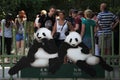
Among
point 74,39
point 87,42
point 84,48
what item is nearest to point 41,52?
point 74,39

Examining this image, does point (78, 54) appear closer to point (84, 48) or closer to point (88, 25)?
point (84, 48)

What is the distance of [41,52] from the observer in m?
11.5

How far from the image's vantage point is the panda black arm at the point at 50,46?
11.5m

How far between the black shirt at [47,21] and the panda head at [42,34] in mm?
484

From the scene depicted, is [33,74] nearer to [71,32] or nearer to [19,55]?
[19,55]

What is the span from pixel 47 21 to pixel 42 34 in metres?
0.97

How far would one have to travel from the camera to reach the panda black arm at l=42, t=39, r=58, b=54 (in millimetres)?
11477

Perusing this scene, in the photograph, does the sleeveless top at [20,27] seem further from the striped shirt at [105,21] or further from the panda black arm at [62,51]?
the striped shirt at [105,21]

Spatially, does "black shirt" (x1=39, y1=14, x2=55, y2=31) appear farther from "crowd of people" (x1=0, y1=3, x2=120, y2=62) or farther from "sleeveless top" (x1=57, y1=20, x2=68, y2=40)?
"sleeveless top" (x1=57, y1=20, x2=68, y2=40)

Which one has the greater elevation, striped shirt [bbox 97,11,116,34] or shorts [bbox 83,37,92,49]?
striped shirt [bbox 97,11,116,34]

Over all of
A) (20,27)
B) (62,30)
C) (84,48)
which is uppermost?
(20,27)

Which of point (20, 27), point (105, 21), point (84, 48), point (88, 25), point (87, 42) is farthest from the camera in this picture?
point (20, 27)

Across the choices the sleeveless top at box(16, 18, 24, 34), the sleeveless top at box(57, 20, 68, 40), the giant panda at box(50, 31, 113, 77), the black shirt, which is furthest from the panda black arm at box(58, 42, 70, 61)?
the sleeveless top at box(16, 18, 24, 34)

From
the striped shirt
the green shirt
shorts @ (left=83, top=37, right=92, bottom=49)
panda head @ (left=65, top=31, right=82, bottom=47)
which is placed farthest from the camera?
the striped shirt
